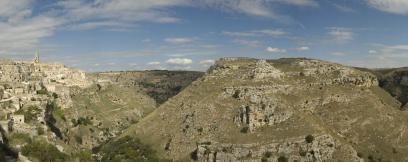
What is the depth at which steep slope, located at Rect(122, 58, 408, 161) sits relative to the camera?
4892 inches

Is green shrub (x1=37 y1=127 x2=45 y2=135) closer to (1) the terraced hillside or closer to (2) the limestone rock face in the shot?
(2) the limestone rock face

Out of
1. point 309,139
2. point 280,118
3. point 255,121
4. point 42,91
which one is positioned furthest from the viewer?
point 42,91

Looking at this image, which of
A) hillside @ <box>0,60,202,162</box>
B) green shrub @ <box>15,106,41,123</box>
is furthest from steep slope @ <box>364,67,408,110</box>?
green shrub @ <box>15,106,41,123</box>

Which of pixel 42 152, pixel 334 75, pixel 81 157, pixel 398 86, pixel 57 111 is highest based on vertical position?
pixel 334 75

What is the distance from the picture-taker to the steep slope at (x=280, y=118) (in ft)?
408

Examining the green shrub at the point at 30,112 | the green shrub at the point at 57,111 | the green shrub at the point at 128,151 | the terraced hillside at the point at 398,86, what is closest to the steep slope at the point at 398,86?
the terraced hillside at the point at 398,86

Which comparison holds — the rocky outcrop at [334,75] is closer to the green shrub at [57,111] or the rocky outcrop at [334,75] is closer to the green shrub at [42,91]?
the green shrub at [57,111]

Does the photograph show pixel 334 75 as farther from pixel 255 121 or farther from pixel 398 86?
pixel 398 86

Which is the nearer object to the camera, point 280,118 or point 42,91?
point 280,118

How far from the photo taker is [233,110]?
140 m

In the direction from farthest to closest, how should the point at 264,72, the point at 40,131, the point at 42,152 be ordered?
the point at 264,72, the point at 40,131, the point at 42,152

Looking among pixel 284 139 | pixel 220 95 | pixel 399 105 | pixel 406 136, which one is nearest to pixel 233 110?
pixel 220 95

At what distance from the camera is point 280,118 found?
432 feet

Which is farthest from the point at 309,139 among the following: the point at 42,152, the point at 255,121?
the point at 42,152
